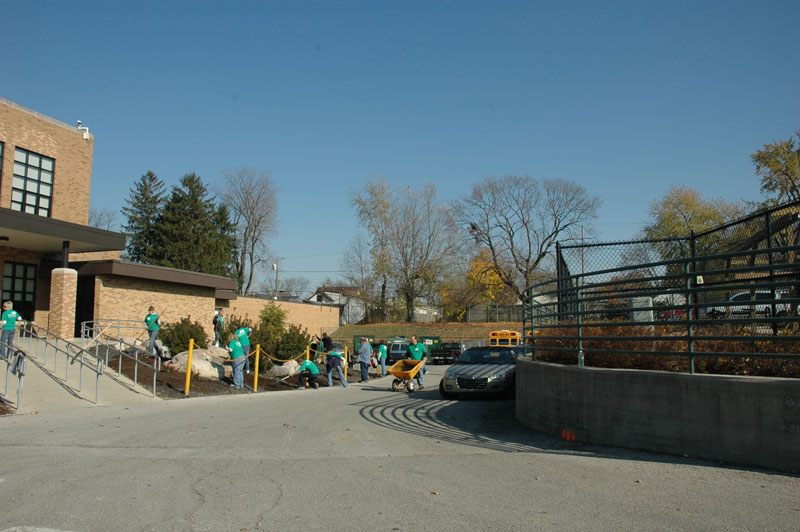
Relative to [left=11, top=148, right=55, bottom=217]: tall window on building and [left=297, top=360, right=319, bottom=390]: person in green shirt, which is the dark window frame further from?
[left=297, top=360, right=319, bottom=390]: person in green shirt

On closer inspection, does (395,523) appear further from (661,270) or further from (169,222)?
(169,222)

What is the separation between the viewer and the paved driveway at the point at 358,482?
4.71m

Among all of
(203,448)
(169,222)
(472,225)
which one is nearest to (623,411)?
(203,448)

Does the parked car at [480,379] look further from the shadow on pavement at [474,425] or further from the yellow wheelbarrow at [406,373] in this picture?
the yellow wheelbarrow at [406,373]

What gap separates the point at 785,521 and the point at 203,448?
670 centimetres

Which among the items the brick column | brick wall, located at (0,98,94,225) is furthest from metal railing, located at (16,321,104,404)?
brick wall, located at (0,98,94,225)

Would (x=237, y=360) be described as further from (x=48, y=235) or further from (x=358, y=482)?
(x=358, y=482)

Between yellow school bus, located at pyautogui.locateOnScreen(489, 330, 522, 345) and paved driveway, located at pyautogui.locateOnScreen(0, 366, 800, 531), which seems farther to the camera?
yellow school bus, located at pyautogui.locateOnScreen(489, 330, 522, 345)

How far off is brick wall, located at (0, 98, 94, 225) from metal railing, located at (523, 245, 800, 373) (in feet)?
76.3

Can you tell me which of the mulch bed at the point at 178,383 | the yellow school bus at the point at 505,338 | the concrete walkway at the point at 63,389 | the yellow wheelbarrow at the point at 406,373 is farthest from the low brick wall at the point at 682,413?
the yellow school bus at the point at 505,338

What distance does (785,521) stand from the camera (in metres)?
4.46

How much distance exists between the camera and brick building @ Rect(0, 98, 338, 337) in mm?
22656

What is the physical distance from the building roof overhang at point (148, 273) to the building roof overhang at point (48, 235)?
0.97 metres

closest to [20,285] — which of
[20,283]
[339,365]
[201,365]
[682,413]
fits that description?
[20,283]
